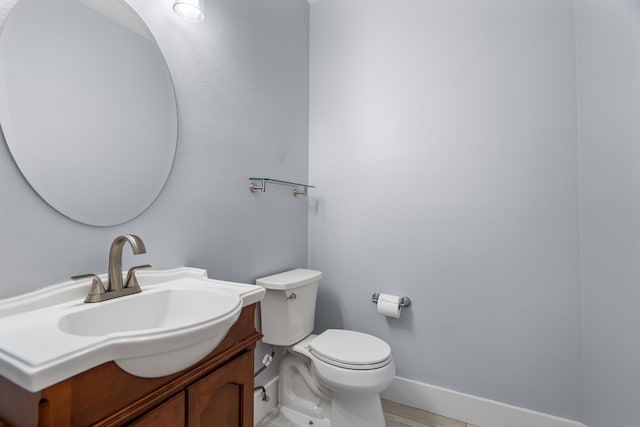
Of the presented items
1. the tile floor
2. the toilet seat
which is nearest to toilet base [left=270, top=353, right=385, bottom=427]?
the toilet seat

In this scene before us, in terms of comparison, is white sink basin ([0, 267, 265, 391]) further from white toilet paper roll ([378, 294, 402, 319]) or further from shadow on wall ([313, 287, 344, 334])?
shadow on wall ([313, 287, 344, 334])

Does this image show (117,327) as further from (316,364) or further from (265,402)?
(265,402)

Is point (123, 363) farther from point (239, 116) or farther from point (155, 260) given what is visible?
point (239, 116)

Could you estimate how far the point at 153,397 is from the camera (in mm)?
644

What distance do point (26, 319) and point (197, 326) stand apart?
433 millimetres

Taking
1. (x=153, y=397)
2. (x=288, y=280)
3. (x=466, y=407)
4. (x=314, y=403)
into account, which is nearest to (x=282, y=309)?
(x=288, y=280)

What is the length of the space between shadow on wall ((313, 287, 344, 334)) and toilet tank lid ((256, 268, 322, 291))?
0.34m

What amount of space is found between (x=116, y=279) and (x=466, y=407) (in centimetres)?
180

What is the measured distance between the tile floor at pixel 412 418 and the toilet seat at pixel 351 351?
19.6 inches

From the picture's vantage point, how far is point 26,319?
0.68 m

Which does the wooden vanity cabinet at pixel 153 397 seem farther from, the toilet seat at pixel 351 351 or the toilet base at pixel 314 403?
the toilet base at pixel 314 403

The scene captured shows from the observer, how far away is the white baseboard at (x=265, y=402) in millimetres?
1525

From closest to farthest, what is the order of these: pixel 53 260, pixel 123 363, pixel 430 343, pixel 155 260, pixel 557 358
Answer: pixel 123 363, pixel 53 260, pixel 155 260, pixel 557 358, pixel 430 343

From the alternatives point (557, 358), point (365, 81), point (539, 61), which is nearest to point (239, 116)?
point (365, 81)
